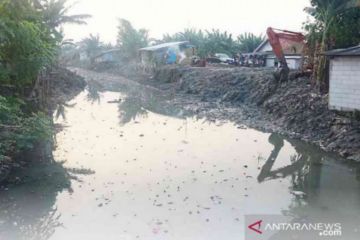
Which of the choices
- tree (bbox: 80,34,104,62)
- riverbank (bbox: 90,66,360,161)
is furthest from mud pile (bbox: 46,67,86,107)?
tree (bbox: 80,34,104,62)

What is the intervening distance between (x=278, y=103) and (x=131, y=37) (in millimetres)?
39227

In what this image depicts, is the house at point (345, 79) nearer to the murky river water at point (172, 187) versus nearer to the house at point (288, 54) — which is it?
the murky river water at point (172, 187)

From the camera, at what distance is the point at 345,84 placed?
606 inches

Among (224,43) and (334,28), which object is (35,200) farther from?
(224,43)

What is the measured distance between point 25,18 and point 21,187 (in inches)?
223

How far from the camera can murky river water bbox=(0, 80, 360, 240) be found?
8.41m

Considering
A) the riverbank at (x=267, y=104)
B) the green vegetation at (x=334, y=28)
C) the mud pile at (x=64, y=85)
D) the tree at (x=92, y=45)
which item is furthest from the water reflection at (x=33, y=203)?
the tree at (x=92, y=45)

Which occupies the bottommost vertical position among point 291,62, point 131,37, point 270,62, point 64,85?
point 64,85

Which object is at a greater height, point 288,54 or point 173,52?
point 173,52

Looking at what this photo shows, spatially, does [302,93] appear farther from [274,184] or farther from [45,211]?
[45,211]

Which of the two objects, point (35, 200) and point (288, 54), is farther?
point (288, 54)

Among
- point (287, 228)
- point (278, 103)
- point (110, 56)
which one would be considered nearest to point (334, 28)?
point (278, 103)

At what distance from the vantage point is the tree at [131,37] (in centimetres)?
5651

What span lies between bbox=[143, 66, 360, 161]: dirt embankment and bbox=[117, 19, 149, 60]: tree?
2276 centimetres
